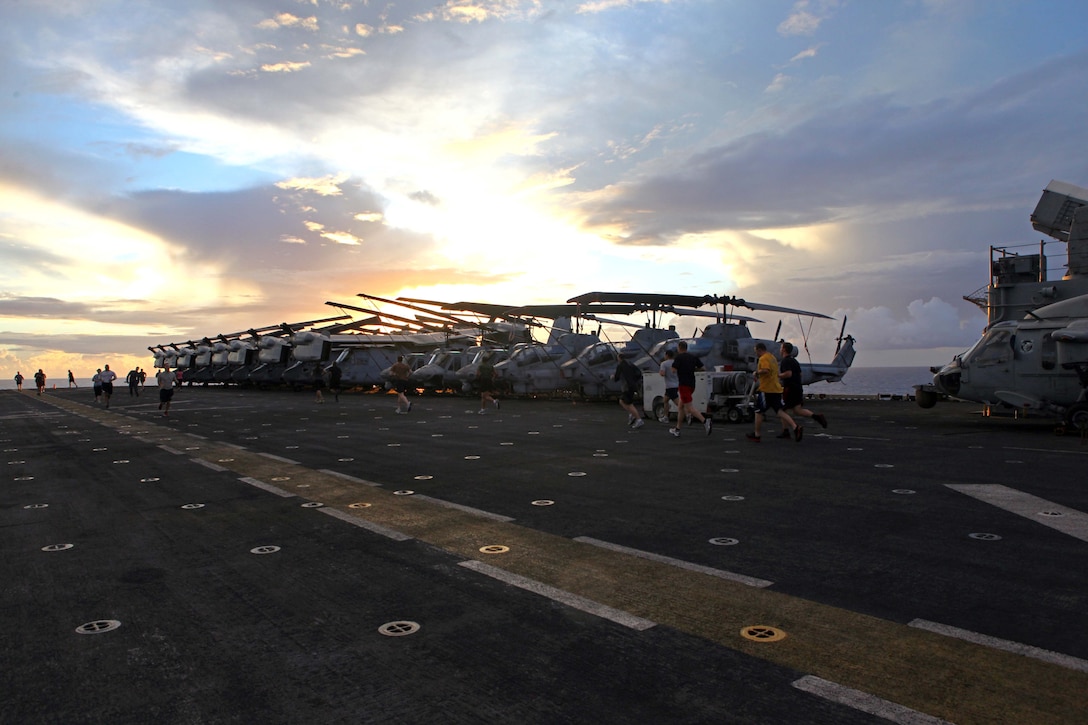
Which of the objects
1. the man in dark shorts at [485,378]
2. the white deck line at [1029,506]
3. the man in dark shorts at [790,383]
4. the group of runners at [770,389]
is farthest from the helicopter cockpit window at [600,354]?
the white deck line at [1029,506]

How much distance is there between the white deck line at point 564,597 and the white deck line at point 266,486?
4.11 metres

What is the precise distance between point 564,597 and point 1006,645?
252cm

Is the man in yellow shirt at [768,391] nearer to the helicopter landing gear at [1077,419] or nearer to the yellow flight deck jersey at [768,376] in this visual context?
the yellow flight deck jersey at [768,376]

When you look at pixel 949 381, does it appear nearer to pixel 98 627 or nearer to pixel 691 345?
pixel 691 345

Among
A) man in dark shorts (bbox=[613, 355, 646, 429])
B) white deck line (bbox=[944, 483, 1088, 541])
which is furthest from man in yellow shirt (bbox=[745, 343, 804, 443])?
white deck line (bbox=[944, 483, 1088, 541])

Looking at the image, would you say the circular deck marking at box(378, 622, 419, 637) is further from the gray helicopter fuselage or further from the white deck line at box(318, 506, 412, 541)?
the gray helicopter fuselage

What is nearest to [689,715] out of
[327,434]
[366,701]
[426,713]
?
[426,713]

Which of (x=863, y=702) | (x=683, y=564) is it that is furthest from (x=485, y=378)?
(x=863, y=702)

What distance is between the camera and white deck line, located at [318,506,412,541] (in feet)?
20.5

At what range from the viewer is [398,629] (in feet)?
13.1

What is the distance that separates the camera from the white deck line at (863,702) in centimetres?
285

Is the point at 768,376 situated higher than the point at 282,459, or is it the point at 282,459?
the point at 768,376

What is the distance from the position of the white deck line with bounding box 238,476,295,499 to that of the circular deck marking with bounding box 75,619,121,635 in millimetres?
4075

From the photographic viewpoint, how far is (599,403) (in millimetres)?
28250
